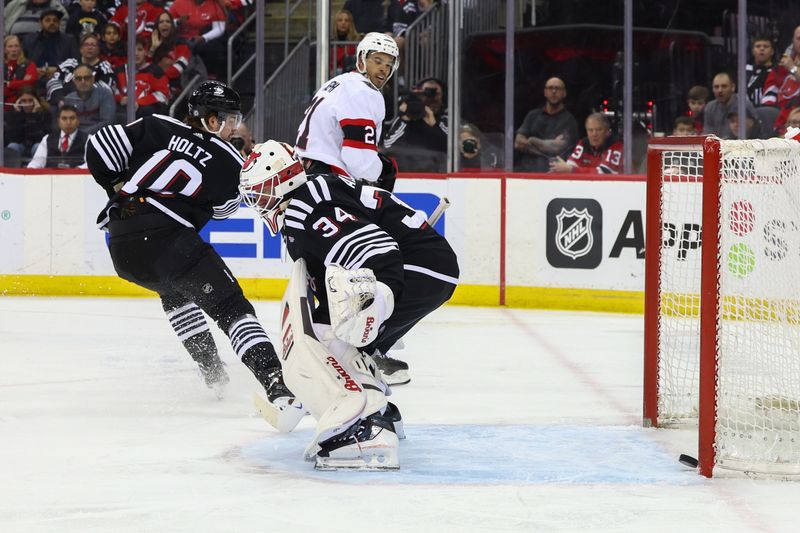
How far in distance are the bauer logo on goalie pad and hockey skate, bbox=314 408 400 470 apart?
4.18 metres

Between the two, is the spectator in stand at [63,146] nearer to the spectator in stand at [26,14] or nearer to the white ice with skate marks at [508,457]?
the spectator in stand at [26,14]

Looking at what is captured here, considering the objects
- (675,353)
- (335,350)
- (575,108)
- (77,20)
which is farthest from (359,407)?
(77,20)

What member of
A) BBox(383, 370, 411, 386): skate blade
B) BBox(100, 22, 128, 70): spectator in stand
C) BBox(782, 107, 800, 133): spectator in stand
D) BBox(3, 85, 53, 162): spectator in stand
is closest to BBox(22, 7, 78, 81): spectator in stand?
BBox(3, 85, 53, 162): spectator in stand

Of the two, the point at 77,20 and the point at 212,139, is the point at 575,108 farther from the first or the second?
the point at 212,139

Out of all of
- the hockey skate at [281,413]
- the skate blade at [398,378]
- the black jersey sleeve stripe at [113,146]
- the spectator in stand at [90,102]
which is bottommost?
the skate blade at [398,378]

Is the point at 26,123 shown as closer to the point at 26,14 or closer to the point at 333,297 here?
the point at 26,14

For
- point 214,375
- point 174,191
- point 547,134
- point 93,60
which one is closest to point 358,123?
point 174,191

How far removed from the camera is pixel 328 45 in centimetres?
759

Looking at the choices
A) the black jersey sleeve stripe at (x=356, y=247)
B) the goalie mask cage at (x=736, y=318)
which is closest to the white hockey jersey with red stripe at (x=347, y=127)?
the goalie mask cage at (x=736, y=318)

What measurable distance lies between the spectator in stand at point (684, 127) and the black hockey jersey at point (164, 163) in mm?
4037

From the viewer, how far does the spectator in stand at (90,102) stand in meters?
7.72

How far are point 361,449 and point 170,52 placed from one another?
5.70m

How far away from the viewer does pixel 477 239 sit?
6.98m

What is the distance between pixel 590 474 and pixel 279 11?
18.0 ft
